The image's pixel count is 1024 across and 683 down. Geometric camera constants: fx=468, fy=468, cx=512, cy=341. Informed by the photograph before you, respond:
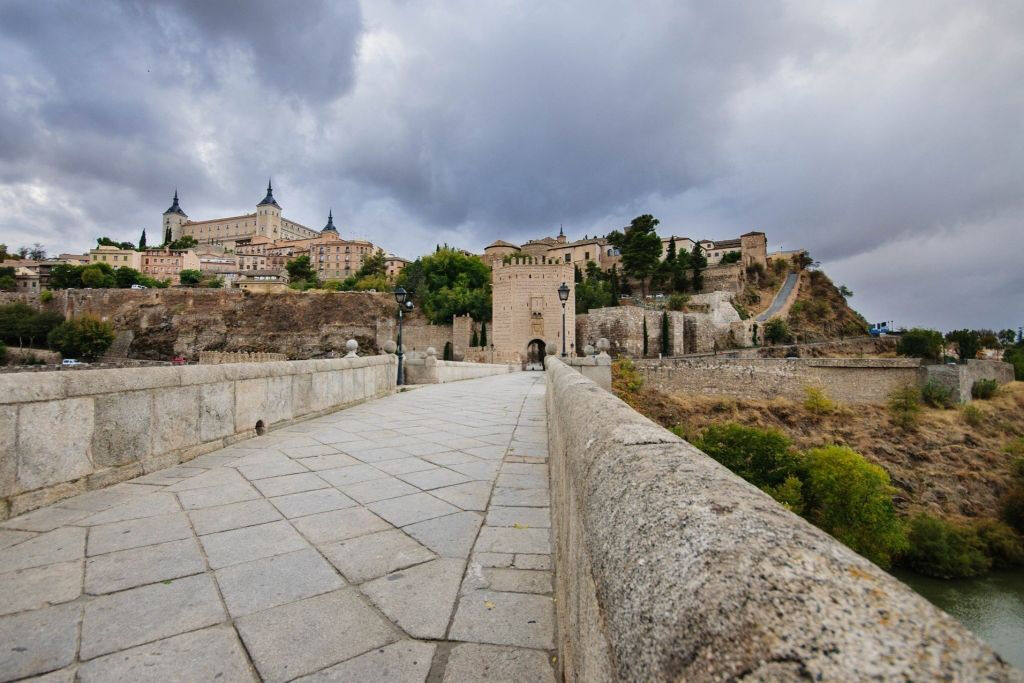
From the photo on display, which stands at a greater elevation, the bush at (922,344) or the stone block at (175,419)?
the bush at (922,344)

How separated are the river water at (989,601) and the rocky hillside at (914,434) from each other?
409 centimetres

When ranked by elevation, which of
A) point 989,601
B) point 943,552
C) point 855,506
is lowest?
point 989,601

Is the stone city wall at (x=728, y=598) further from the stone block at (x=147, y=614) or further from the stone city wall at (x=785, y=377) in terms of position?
the stone city wall at (x=785, y=377)

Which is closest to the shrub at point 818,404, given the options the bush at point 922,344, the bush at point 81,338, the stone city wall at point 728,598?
the bush at point 922,344

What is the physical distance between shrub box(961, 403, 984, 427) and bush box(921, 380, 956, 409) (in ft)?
3.48

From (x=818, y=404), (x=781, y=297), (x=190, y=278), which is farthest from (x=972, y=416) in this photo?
(x=190, y=278)

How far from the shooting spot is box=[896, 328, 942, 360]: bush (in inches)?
1415

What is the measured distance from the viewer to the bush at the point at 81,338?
4575 cm

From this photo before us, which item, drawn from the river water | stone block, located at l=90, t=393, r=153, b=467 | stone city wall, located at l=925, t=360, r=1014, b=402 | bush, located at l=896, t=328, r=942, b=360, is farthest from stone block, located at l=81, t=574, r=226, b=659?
bush, located at l=896, t=328, r=942, b=360

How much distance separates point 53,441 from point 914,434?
3059 centimetres

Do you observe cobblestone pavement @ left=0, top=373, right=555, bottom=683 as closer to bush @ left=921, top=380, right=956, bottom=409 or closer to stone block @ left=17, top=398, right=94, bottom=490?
stone block @ left=17, top=398, right=94, bottom=490

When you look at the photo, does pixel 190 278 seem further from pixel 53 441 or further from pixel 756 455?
pixel 53 441

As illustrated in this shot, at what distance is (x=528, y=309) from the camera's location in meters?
40.5

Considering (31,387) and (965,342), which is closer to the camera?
(31,387)
